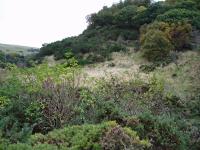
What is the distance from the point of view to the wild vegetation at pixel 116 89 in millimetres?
13203

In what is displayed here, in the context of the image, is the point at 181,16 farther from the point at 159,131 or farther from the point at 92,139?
the point at 92,139

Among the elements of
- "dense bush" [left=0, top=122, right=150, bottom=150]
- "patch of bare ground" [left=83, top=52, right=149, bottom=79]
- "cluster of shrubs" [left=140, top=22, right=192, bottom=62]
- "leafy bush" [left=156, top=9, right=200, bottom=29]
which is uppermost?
"leafy bush" [left=156, top=9, right=200, bottom=29]

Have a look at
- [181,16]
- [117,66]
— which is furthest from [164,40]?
[181,16]

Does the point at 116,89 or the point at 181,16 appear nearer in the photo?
the point at 116,89

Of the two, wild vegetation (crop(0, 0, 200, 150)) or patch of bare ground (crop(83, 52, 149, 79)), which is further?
patch of bare ground (crop(83, 52, 149, 79))

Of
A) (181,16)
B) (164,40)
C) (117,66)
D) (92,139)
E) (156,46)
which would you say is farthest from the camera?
(181,16)

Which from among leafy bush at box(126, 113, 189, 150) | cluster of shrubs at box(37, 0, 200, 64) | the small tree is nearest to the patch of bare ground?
cluster of shrubs at box(37, 0, 200, 64)

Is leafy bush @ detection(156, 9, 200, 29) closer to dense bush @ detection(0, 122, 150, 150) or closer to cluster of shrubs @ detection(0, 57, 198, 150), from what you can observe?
cluster of shrubs @ detection(0, 57, 198, 150)

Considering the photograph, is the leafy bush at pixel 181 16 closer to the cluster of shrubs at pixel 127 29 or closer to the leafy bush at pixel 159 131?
the cluster of shrubs at pixel 127 29

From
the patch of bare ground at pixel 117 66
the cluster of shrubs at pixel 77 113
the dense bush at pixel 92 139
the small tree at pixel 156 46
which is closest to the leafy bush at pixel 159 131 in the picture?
the cluster of shrubs at pixel 77 113

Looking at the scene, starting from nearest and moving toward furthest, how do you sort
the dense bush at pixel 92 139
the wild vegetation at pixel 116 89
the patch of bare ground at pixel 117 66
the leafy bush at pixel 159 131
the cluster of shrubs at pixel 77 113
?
1. the dense bush at pixel 92 139
2. the cluster of shrubs at pixel 77 113
3. the wild vegetation at pixel 116 89
4. the leafy bush at pixel 159 131
5. the patch of bare ground at pixel 117 66

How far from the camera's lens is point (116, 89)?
25812 mm

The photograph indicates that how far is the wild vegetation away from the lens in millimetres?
13203

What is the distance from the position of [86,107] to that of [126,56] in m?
22.9
